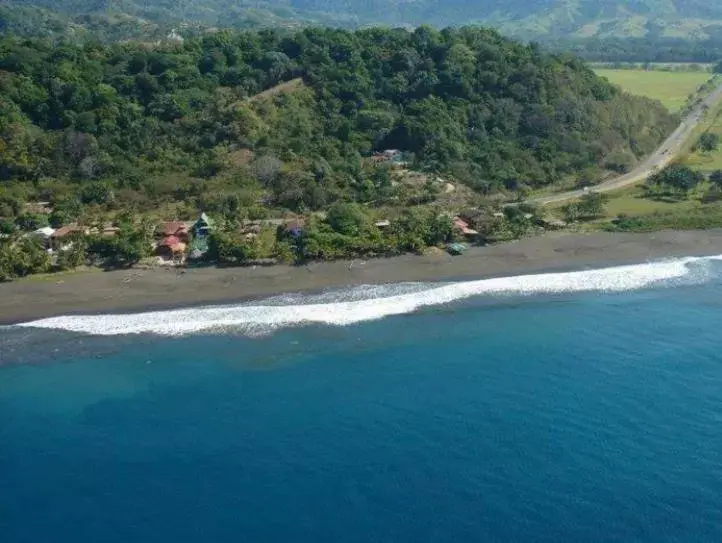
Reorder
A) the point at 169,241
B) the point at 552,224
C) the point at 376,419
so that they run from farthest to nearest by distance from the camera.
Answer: the point at 552,224, the point at 169,241, the point at 376,419

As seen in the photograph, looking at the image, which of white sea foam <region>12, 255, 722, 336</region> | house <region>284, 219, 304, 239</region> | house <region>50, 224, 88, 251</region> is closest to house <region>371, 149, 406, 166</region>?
house <region>284, 219, 304, 239</region>

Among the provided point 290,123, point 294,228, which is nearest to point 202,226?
point 294,228

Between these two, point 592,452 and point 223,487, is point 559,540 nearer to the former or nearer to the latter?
point 592,452

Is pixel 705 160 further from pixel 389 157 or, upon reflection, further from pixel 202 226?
pixel 202 226

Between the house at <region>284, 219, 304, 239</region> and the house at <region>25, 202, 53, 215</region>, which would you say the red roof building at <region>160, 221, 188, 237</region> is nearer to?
the house at <region>284, 219, 304, 239</region>

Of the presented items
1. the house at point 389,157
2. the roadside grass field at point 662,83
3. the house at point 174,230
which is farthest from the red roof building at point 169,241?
the roadside grass field at point 662,83
